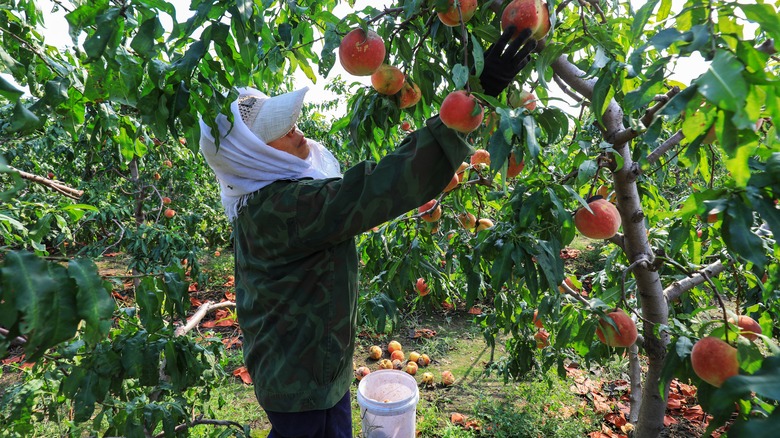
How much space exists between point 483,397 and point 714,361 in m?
2.44

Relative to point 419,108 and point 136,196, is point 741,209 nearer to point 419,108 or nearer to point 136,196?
point 419,108

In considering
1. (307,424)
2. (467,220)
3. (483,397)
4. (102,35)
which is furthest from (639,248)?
(483,397)

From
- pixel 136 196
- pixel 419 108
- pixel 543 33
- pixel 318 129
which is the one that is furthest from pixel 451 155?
pixel 318 129

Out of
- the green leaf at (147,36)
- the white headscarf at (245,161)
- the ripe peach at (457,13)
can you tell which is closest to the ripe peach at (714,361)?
the ripe peach at (457,13)

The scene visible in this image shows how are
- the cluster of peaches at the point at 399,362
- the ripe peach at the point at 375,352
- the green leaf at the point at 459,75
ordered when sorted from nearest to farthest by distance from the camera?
the green leaf at the point at 459,75
the cluster of peaches at the point at 399,362
the ripe peach at the point at 375,352

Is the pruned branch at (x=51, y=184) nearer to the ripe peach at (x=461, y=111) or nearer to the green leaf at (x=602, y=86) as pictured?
the ripe peach at (x=461, y=111)

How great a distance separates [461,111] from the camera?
3.42 ft

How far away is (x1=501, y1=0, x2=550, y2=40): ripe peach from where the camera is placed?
1022mm

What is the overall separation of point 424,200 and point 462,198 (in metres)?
0.85

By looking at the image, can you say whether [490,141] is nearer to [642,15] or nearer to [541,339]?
[642,15]

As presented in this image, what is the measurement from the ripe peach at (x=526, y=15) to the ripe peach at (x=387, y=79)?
1.36 feet

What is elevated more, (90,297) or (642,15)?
(642,15)

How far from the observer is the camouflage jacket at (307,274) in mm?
1283

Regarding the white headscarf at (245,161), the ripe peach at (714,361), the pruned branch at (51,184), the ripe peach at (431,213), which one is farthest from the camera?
the ripe peach at (431,213)
